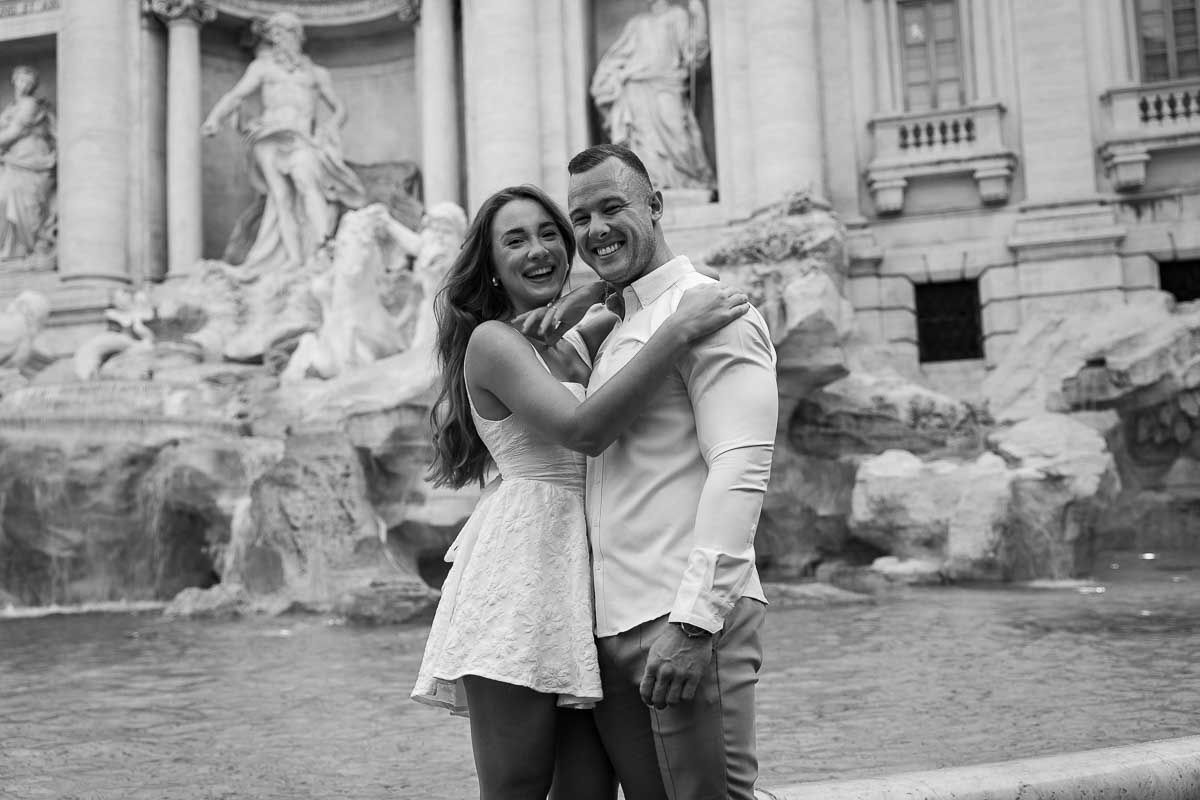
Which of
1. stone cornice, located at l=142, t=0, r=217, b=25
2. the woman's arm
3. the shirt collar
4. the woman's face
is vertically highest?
stone cornice, located at l=142, t=0, r=217, b=25

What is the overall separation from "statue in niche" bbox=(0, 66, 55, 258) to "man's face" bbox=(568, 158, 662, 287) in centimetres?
1859

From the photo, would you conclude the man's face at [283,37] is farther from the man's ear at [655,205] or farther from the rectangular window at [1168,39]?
the man's ear at [655,205]

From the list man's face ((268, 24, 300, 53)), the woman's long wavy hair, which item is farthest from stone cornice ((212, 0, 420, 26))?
the woman's long wavy hair

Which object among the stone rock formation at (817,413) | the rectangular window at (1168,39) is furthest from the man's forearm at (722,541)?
the rectangular window at (1168,39)

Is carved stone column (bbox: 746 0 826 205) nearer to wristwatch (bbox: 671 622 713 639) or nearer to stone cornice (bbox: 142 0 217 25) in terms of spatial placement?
stone cornice (bbox: 142 0 217 25)

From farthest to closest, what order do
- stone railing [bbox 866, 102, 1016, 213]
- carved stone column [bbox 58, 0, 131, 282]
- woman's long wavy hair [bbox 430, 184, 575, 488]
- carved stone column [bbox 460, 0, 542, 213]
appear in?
carved stone column [bbox 58, 0, 131, 282]
carved stone column [bbox 460, 0, 542, 213]
stone railing [bbox 866, 102, 1016, 213]
woman's long wavy hair [bbox 430, 184, 575, 488]

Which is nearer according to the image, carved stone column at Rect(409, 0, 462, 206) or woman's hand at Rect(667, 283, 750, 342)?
woman's hand at Rect(667, 283, 750, 342)

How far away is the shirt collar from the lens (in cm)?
227

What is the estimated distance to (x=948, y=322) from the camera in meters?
15.8

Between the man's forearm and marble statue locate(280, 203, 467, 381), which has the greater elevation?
marble statue locate(280, 203, 467, 381)

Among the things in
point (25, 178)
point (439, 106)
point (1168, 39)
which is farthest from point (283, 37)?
point (1168, 39)

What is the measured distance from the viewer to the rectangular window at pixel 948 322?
15.7m

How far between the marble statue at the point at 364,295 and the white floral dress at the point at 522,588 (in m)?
10.8

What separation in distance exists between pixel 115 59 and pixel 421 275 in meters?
7.76
